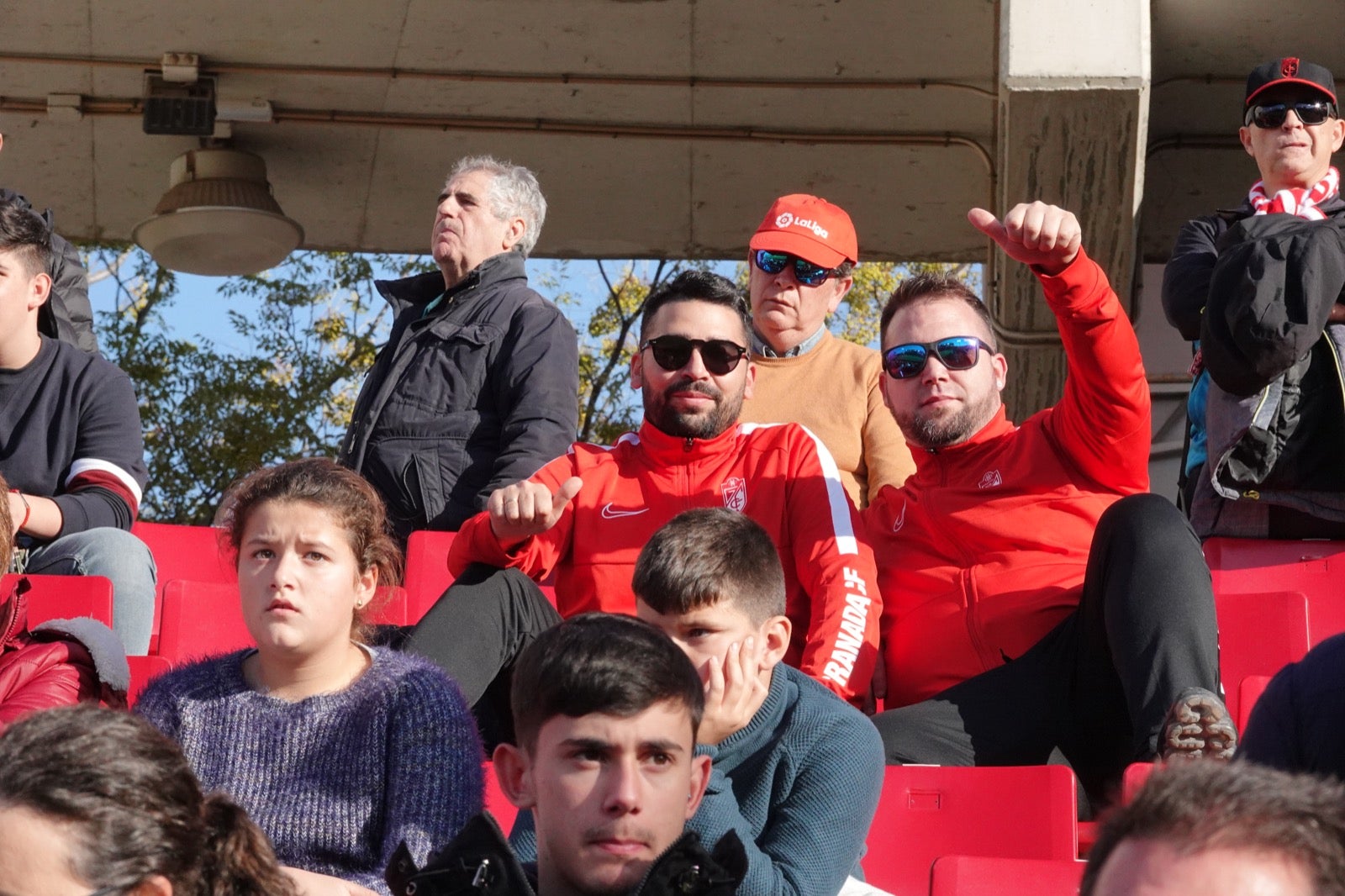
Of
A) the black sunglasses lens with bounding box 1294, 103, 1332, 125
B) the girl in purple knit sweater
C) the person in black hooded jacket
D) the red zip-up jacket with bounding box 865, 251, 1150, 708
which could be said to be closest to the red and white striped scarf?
the person in black hooded jacket

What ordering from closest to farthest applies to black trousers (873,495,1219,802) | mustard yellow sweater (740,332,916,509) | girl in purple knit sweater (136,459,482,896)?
girl in purple knit sweater (136,459,482,896) → black trousers (873,495,1219,802) → mustard yellow sweater (740,332,916,509)

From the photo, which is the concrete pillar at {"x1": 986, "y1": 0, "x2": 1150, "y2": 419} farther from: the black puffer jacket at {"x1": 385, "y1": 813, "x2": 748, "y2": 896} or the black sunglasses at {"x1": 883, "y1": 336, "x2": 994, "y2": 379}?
the black puffer jacket at {"x1": 385, "y1": 813, "x2": 748, "y2": 896}

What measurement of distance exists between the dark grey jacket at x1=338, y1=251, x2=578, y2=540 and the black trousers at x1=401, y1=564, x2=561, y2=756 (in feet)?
3.40

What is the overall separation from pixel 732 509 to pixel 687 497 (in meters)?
0.17

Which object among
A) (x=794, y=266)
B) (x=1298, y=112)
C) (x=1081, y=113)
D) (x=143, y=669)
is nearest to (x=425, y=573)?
(x=143, y=669)

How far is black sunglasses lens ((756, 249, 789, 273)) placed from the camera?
14.1 feet

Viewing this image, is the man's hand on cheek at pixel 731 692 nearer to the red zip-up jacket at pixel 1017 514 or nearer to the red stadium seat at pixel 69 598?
the red zip-up jacket at pixel 1017 514

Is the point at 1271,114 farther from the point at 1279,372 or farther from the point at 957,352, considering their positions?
the point at 957,352

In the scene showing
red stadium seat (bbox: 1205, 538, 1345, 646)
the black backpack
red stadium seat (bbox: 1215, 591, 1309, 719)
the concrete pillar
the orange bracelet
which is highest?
the concrete pillar

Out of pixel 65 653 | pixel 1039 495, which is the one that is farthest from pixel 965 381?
pixel 65 653

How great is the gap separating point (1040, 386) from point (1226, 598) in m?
3.71

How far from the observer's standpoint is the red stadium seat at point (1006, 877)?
221cm

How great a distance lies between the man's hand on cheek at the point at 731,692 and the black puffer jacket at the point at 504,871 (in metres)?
0.41

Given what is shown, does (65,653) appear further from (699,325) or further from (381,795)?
(699,325)
